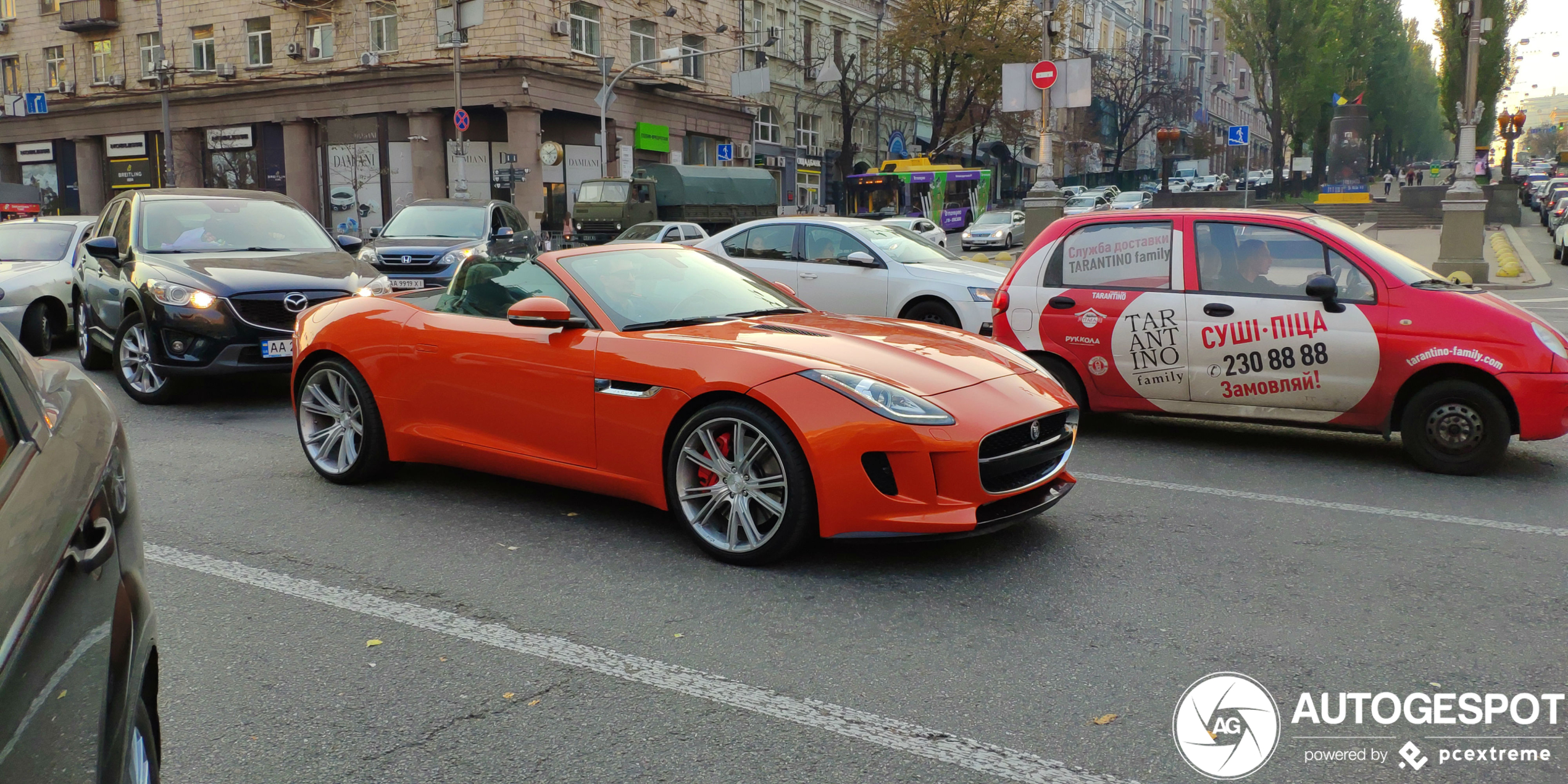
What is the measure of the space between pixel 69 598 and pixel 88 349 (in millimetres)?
10579

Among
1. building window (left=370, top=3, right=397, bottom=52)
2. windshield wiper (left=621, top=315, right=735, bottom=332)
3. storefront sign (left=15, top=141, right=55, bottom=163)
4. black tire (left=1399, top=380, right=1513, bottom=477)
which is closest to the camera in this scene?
windshield wiper (left=621, top=315, right=735, bottom=332)

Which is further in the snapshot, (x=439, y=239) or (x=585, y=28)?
(x=585, y=28)

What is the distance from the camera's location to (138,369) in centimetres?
929

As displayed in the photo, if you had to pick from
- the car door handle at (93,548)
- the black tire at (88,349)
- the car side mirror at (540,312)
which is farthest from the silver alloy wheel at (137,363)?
the car door handle at (93,548)

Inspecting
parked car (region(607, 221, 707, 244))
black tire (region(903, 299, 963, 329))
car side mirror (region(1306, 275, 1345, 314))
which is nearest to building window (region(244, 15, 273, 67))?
parked car (region(607, 221, 707, 244))

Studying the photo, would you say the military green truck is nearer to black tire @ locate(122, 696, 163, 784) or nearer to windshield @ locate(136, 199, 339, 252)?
windshield @ locate(136, 199, 339, 252)

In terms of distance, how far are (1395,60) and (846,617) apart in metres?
83.1

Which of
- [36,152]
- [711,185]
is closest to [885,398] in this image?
[711,185]

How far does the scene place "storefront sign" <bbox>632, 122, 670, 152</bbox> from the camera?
42281 mm

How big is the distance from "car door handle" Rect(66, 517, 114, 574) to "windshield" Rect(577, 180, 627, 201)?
1226 inches

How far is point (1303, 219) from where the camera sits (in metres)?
7.31

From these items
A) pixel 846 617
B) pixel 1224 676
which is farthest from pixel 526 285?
pixel 1224 676

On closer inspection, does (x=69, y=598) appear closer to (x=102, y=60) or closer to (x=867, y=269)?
(x=867, y=269)

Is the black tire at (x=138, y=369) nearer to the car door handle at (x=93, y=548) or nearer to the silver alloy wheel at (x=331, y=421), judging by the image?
the silver alloy wheel at (x=331, y=421)
